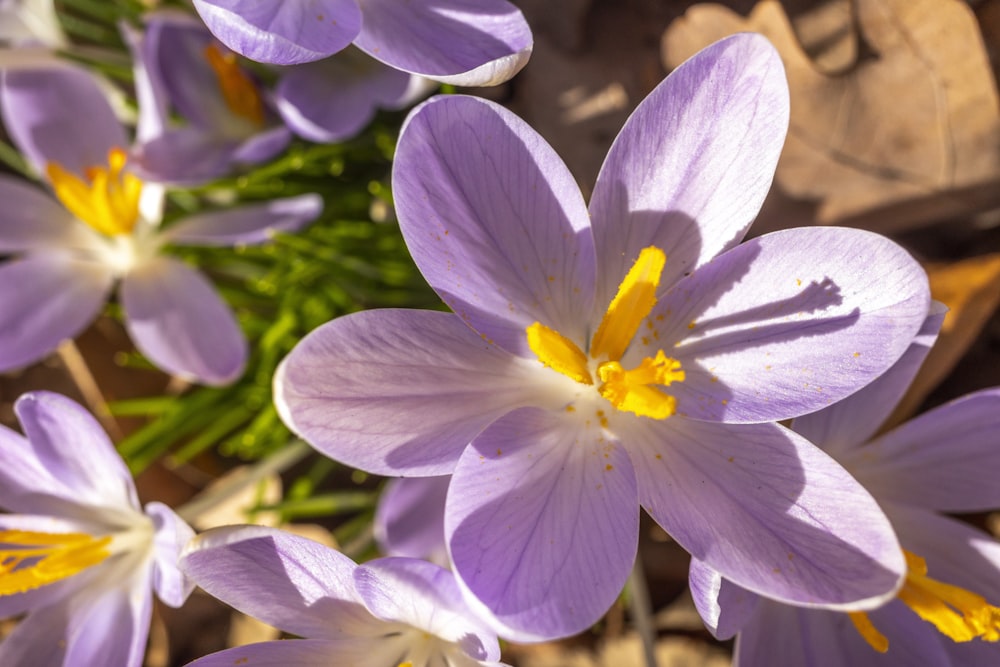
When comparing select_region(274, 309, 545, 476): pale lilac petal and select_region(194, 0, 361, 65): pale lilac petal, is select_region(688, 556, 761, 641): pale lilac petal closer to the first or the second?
select_region(274, 309, 545, 476): pale lilac petal

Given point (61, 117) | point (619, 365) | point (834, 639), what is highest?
point (619, 365)

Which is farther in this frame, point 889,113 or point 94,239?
point 94,239

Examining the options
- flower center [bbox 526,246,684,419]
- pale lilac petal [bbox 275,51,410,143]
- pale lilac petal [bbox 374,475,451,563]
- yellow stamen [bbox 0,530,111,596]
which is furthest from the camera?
pale lilac petal [bbox 275,51,410,143]

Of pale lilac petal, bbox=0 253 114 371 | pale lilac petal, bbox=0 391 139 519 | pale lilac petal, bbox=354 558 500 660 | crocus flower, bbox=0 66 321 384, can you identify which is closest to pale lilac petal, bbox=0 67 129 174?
crocus flower, bbox=0 66 321 384

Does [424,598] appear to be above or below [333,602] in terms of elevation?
above

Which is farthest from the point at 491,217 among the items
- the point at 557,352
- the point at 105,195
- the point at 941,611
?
the point at 105,195

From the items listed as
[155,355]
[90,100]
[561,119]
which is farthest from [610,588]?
[90,100]

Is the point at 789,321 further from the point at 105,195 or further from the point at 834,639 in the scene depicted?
the point at 105,195
